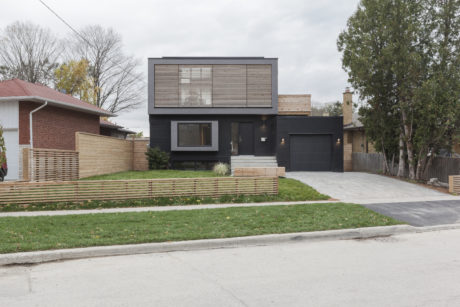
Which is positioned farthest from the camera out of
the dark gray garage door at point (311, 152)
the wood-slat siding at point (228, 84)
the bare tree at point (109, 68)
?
the bare tree at point (109, 68)

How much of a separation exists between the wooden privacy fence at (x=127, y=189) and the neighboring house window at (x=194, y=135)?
341 inches

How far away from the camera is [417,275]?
14.3ft

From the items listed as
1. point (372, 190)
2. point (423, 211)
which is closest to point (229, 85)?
point (372, 190)

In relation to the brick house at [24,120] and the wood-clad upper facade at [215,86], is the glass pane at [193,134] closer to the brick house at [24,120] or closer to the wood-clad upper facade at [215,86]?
the wood-clad upper facade at [215,86]

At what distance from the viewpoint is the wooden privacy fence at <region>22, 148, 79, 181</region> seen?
12.0 m

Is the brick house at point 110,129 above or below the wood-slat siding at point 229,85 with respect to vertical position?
below

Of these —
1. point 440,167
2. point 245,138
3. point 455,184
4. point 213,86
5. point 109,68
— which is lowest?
point 455,184

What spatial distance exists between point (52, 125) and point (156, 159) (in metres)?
5.57

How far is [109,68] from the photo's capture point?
108 feet

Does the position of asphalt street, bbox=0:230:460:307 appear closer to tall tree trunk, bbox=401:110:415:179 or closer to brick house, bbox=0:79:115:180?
tall tree trunk, bbox=401:110:415:179

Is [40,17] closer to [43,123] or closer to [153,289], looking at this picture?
[43,123]

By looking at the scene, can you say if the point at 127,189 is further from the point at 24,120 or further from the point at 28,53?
the point at 28,53

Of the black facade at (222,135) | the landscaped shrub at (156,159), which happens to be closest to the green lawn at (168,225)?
the landscaped shrub at (156,159)

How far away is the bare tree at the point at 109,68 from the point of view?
105ft
